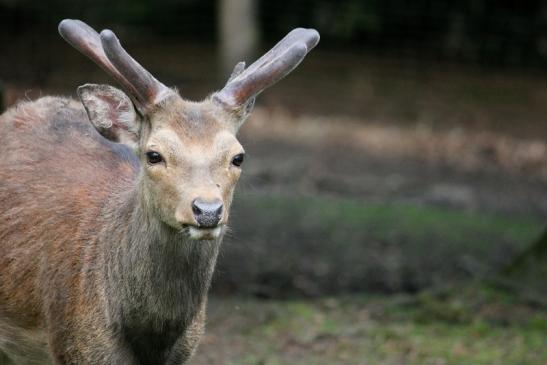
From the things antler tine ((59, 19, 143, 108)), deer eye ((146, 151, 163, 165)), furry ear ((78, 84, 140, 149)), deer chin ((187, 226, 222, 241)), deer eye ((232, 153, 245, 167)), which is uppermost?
antler tine ((59, 19, 143, 108))

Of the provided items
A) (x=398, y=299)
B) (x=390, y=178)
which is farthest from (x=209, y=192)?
(x=390, y=178)

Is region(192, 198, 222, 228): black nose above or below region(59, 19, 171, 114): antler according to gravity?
below

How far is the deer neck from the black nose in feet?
1.81

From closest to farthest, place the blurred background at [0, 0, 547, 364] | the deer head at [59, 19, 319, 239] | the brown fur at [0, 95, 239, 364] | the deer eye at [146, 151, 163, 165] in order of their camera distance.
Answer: the deer head at [59, 19, 319, 239]
the deer eye at [146, 151, 163, 165]
the brown fur at [0, 95, 239, 364]
the blurred background at [0, 0, 547, 364]

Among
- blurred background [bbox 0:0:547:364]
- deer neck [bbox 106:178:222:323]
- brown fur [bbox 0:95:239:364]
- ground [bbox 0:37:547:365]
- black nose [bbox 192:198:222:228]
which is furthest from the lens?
blurred background [bbox 0:0:547:364]

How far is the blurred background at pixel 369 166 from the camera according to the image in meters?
8.33

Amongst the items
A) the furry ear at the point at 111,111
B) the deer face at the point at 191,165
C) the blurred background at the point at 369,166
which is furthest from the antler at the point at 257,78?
the blurred background at the point at 369,166

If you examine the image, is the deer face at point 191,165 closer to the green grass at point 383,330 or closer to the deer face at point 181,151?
the deer face at point 181,151

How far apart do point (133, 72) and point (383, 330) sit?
3.99 m

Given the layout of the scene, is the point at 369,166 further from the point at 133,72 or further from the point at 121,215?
the point at 133,72

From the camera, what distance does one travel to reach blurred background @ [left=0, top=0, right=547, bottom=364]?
833 centimetres

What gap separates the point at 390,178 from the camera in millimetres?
12672

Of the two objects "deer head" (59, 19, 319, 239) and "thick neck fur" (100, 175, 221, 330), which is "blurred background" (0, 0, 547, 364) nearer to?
"thick neck fur" (100, 175, 221, 330)

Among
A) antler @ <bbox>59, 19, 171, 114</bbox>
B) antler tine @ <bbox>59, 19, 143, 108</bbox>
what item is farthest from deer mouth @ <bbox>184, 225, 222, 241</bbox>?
antler tine @ <bbox>59, 19, 143, 108</bbox>
